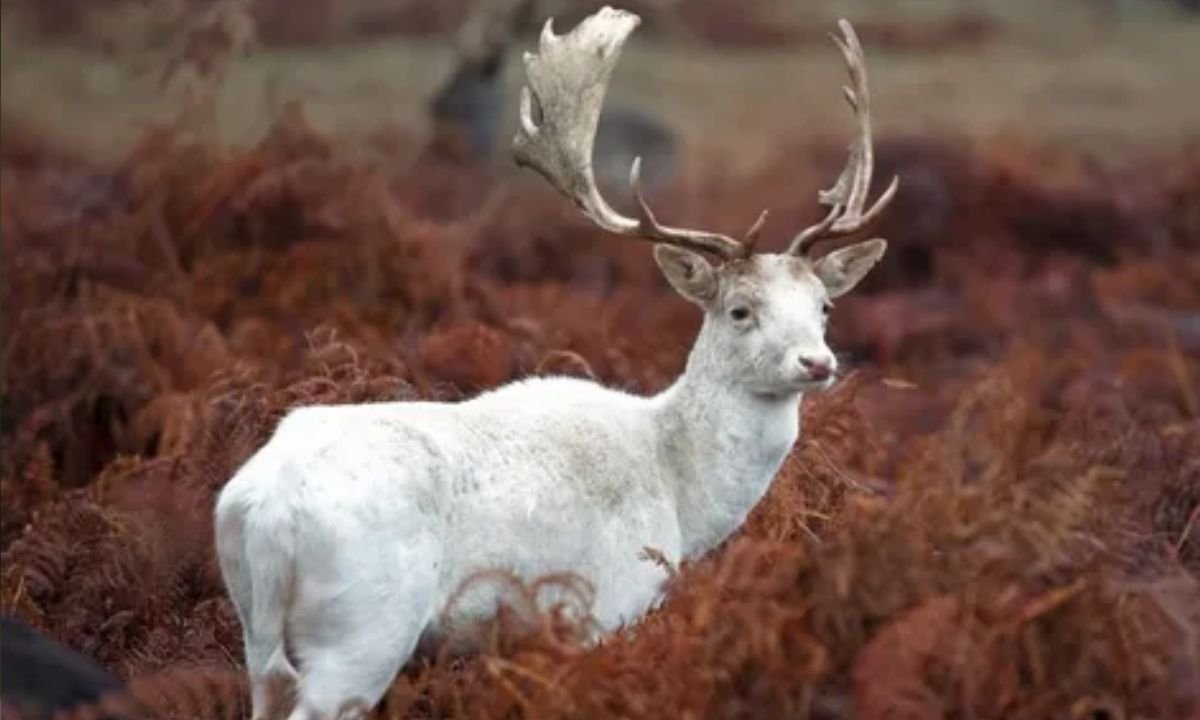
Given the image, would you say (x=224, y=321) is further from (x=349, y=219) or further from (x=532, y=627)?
(x=532, y=627)

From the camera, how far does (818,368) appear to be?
8.28m

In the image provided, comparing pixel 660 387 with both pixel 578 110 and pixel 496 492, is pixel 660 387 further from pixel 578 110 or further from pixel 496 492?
pixel 496 492

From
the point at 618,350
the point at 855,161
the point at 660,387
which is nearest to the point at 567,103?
the point at 855,161

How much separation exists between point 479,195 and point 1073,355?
626 cm

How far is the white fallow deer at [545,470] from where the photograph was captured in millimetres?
7473

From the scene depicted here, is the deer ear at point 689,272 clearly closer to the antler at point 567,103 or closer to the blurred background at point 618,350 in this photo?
the antler at point 567,103

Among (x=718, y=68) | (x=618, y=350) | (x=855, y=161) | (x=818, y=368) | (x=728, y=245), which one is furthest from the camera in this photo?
(x=718, y=68)

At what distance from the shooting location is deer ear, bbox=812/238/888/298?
346 inches

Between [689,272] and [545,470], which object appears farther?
[689,272]

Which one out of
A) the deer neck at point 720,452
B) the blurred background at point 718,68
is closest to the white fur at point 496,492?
the deer neck at point 720,452

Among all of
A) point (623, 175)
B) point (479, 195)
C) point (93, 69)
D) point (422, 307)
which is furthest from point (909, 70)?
point (422, 307)

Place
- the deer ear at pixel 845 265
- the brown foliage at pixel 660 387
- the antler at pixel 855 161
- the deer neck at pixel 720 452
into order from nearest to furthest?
1. the brown foliage at pixel 660 387
2. the deer neck at pixel 720 452
3. the deer ear at pixel 845 265
4. the antler at pixel 855 161

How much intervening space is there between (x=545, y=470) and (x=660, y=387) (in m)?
4.31

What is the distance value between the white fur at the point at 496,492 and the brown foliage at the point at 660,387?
0.71 feet
